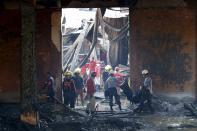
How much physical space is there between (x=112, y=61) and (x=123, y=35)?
6.60ft

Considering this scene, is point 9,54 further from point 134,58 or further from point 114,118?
point 114,118

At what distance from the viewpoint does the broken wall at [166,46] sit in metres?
18.7

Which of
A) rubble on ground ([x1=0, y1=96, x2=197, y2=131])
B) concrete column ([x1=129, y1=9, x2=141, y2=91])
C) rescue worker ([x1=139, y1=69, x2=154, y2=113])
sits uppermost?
concrete column ([x1=129, y1=9, x2=141, y2=91])

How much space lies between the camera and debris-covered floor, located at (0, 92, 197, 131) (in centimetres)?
1378

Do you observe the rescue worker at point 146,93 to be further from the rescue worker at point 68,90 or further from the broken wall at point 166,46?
the rescue worker at point 68,90

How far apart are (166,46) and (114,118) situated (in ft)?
15.8

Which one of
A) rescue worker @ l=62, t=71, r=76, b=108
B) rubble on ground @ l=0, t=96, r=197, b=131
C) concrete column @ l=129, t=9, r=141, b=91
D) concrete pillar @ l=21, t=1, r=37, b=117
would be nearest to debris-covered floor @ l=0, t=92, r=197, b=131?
rubble on ground @ l=0, t=96, r=197, b=131

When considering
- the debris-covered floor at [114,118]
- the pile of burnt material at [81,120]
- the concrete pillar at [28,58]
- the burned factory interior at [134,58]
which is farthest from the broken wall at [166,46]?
the concrete pillar at [28,58]

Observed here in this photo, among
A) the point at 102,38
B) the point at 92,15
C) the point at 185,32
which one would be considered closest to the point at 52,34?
the point at 185,32

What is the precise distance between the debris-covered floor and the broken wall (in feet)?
2.55

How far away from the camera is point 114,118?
15.4 m

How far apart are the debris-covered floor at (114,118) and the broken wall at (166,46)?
776 mm

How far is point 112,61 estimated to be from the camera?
1062 inches

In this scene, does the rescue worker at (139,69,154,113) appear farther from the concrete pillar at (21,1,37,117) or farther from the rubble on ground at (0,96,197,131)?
the concrete pillar at (21,1,37,117)
